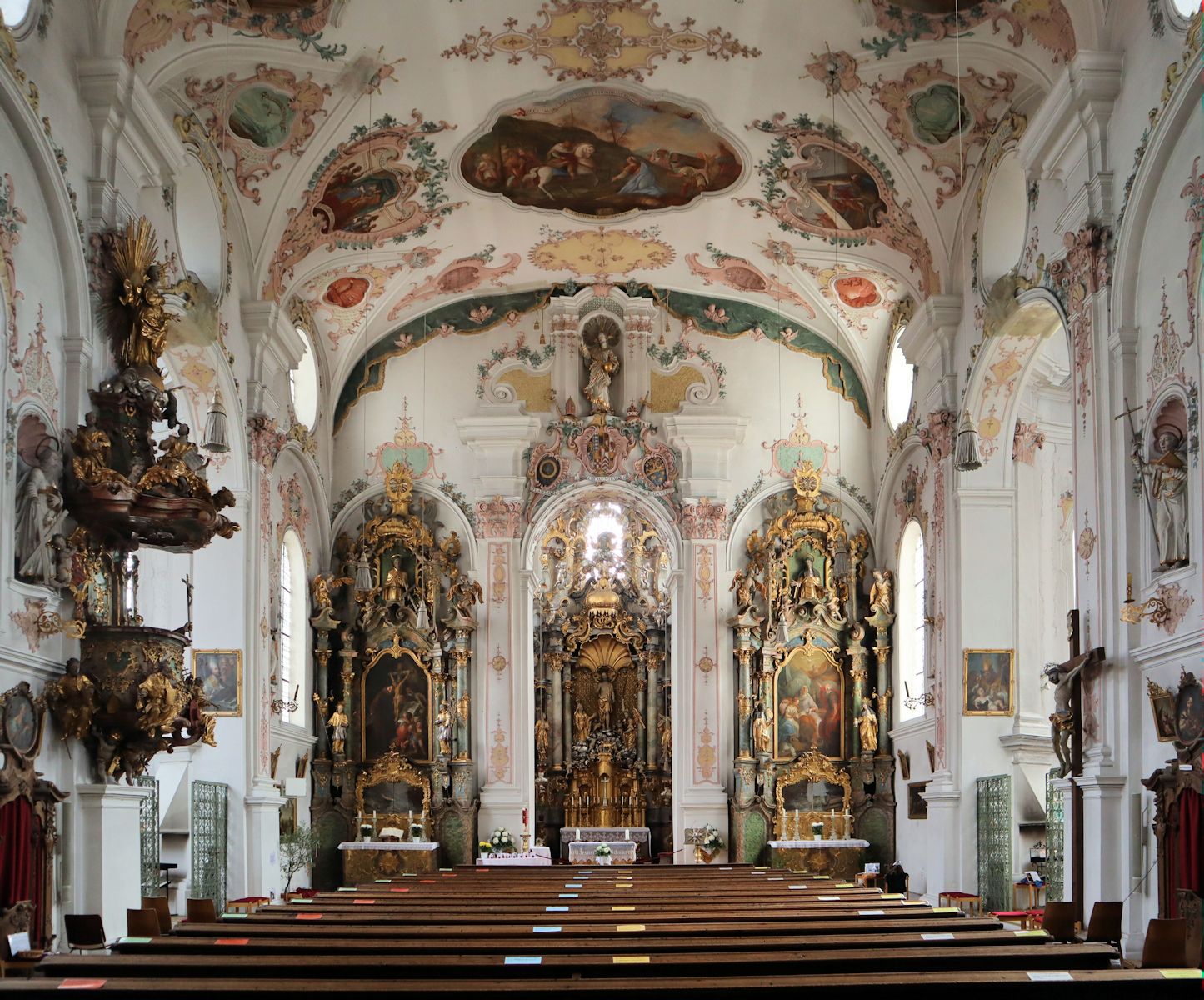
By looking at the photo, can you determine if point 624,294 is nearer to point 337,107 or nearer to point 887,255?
point 887,255

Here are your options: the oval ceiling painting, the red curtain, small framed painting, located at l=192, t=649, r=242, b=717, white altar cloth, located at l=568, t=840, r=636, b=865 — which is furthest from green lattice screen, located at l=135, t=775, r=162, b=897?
the red curtain

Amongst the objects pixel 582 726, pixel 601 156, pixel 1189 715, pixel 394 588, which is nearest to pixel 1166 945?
pixel 1189 715

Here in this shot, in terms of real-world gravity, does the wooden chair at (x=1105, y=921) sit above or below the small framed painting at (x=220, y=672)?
below

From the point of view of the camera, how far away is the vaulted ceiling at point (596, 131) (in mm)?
17328

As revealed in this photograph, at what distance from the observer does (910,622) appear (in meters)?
24.7

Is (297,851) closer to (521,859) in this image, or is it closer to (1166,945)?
(521,859)

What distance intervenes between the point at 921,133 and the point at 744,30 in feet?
9.24

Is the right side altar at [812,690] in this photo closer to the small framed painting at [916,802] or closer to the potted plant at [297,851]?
the small framed painting at [916,802]

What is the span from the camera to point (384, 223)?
22578mm

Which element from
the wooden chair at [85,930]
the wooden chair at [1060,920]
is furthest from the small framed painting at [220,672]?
the wooden chair at [1060,920]

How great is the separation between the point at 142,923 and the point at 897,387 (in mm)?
16390

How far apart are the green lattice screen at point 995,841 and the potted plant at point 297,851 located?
9767 millimetres

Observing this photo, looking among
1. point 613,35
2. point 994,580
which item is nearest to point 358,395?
point 613,35

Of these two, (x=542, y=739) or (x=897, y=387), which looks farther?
(x=542, y=739)
